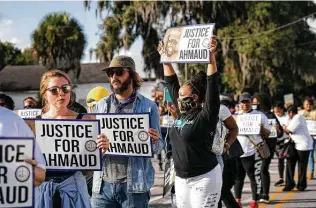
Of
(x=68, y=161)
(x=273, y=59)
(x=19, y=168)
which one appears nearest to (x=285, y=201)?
(x=68, y=161)

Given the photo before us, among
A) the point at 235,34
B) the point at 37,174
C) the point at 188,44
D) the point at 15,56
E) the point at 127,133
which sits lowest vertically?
the point at 37,174

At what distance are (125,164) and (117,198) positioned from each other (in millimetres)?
279

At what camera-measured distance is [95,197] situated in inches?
211

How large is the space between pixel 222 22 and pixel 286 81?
18.1ft

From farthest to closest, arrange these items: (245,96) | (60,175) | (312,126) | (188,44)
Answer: (312,126) < (245,96) < (188,44) < (60,175)

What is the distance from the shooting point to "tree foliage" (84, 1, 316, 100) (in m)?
36.7

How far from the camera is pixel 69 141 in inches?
190

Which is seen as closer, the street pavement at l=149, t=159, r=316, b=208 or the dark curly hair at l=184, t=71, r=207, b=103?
the dark curly hair at l=184, t=71, r=207, b=103

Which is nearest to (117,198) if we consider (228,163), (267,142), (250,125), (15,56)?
(228,163)

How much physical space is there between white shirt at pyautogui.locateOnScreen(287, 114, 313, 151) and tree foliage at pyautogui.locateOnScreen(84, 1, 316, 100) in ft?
75.9

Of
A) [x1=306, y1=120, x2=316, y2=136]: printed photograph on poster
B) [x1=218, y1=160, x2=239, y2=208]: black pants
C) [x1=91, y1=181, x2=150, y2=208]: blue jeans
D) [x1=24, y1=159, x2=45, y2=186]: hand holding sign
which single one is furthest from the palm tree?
[x1=24, y1=159, x2=45, y2=186]: hand holding sign

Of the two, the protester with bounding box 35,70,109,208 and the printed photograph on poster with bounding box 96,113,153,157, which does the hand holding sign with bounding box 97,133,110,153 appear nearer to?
the protester with bounding box 35,70,109,208

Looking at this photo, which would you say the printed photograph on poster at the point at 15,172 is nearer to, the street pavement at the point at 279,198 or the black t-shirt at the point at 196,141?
the black t-shirt at the point at 196,141

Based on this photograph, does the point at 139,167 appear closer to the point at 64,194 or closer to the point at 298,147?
the point at 64,194
